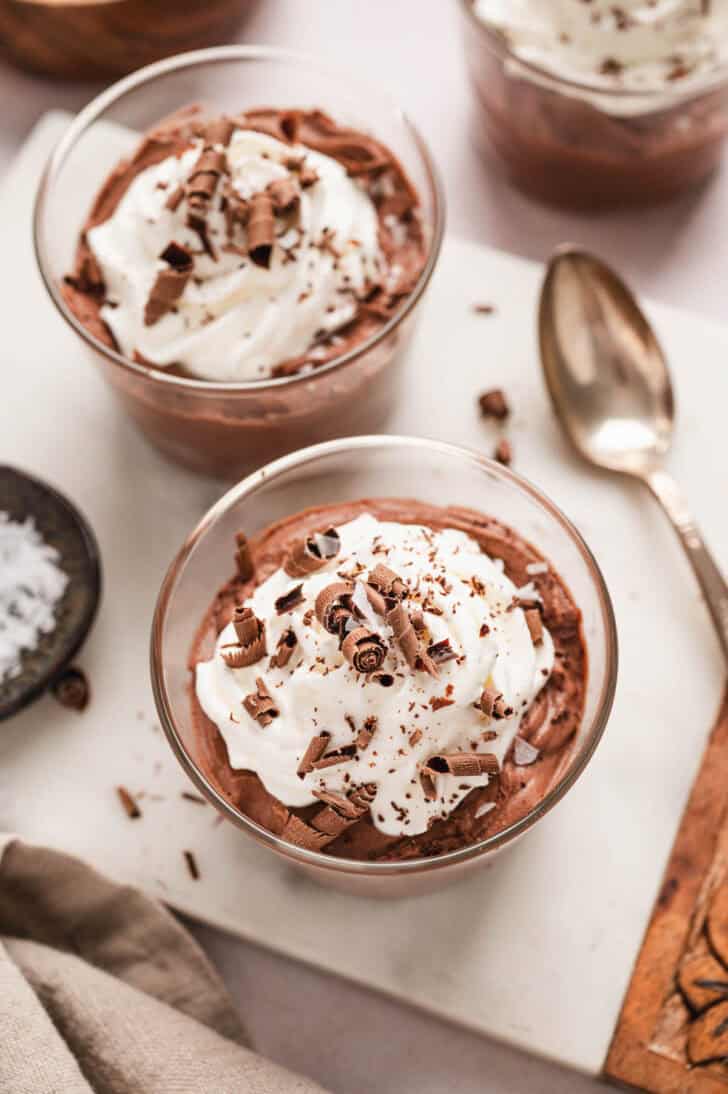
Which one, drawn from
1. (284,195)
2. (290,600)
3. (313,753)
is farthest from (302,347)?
(313,753)

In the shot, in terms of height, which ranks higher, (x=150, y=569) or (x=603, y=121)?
(x=603, y=121)

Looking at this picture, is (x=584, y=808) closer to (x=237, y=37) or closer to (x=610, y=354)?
(x=610, y=354)

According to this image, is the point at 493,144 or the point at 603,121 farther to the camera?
the point at 493,144

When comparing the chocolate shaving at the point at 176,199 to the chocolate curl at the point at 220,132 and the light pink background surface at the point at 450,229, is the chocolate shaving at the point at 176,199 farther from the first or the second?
the light pink background surface at the point at 450,229

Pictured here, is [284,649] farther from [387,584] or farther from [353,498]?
[353,498]

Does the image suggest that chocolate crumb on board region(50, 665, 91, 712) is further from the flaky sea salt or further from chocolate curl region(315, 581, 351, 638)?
chocolate curl region(315, 581, 351, 638)

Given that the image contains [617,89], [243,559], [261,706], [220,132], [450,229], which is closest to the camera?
[261,706]

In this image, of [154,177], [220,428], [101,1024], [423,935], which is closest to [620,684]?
[423,935]
